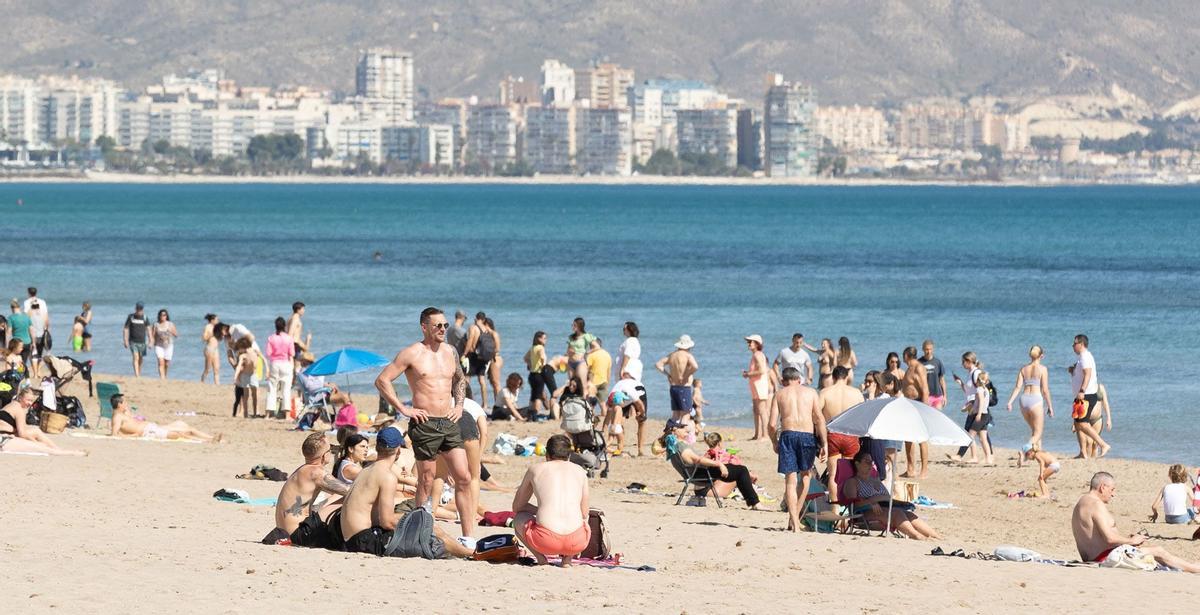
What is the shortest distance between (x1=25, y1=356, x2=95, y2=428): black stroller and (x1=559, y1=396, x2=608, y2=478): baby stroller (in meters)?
5.49

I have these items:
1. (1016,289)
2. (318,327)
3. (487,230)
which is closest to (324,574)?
(318,327)

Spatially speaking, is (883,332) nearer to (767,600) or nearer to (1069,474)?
(1069,474)

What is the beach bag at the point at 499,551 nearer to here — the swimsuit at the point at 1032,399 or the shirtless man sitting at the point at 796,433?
the shirtless man sitting at the point at 796,433

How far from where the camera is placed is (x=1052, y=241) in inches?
3642

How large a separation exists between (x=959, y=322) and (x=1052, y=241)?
5293 cm

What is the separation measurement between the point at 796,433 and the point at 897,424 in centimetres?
78

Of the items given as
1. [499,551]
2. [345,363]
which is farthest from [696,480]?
[345,363]

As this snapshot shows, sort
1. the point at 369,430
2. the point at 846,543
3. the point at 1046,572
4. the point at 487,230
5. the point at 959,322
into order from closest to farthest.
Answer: the point at 1046,572
the point at 846,543
the point at 369,430
the point at 959,322
the point at 487,230

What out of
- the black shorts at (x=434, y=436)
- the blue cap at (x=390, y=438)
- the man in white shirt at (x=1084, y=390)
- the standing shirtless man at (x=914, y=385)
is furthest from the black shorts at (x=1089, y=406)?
the blue cap at (x=390, y=438)

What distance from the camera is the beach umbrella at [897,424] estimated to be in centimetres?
1351

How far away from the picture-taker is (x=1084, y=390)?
1931 centimetres

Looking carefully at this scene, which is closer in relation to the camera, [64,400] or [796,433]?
[796,433]

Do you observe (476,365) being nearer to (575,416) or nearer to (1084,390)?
(575,416)

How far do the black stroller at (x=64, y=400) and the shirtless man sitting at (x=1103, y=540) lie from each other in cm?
1045
